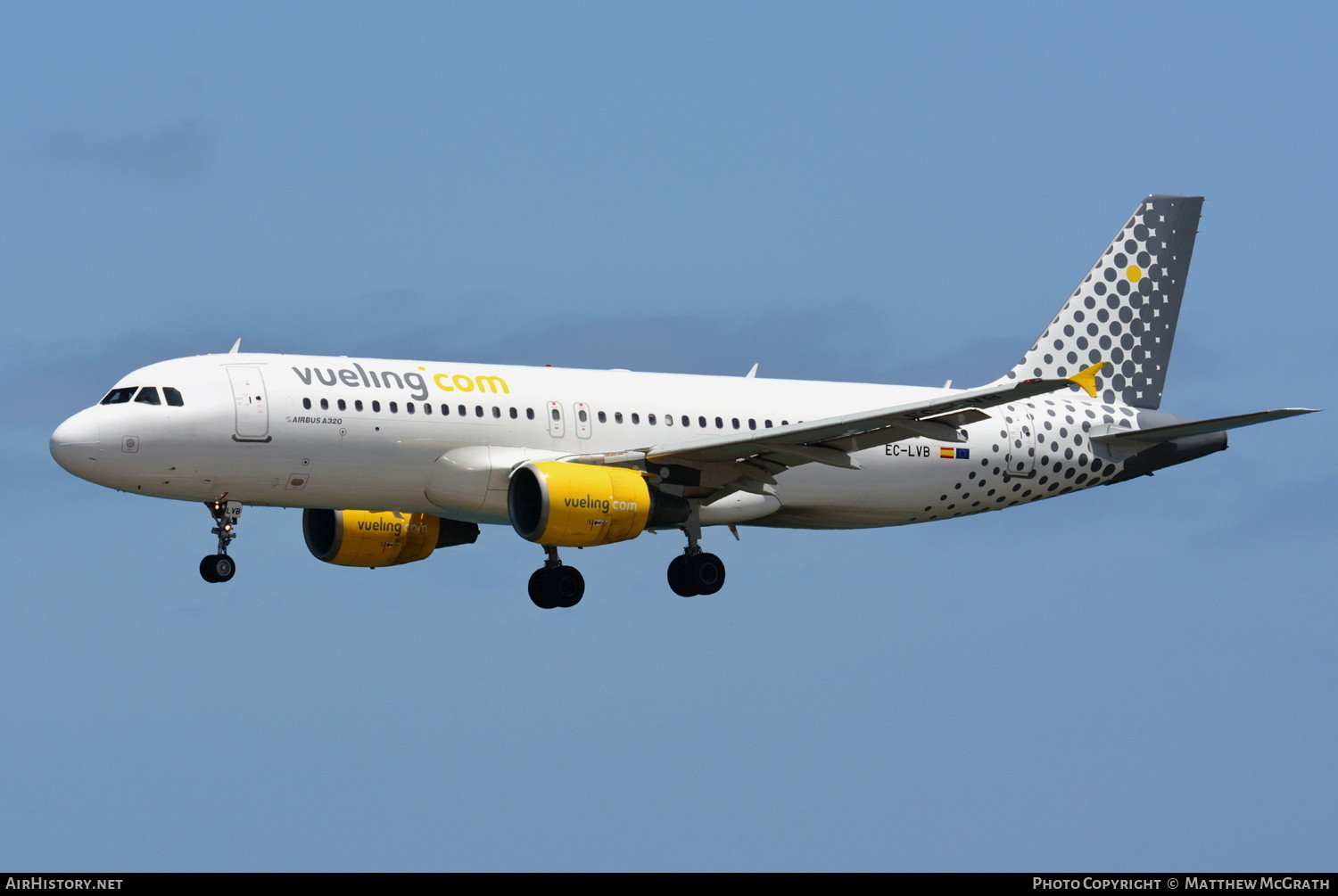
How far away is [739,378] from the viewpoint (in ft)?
149

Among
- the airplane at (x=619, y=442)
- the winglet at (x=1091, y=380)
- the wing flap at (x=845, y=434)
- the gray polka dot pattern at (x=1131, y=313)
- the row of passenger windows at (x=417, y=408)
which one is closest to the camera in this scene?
the wing flap at (x=845, y=434)

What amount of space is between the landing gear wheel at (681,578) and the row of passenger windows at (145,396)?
440 inches

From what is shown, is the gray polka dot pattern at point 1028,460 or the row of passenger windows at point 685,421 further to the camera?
the gray polka dot pattern at point 1028,460

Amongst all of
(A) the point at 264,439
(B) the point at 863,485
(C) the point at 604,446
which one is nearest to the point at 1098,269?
(B) the point at 863,485

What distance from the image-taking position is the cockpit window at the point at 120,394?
39.4 metres

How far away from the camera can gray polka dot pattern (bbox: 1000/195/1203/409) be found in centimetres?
4922

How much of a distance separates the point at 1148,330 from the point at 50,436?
25.4m

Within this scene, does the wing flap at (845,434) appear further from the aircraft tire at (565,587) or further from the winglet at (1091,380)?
the winglet at (1091,380)

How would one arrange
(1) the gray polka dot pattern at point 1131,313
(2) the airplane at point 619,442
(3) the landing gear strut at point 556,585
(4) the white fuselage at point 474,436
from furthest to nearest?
(1) the gray polka dot pattern at point 1131,313, (3) the landing gear strut at point 556,585, (2) the airplane at point 619,442, (4) the white fuselage at point 474,436

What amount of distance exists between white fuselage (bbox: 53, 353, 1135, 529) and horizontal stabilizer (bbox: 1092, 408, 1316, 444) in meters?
0.65

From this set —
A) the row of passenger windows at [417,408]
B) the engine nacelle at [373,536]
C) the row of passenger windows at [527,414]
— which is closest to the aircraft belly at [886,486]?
the row of passenger windows at [527,414]

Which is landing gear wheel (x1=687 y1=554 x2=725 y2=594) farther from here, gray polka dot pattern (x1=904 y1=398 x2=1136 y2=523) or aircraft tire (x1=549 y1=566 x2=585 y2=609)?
gray polka dot pattern (x1=904 y1=398 x2=1136 y2=523)

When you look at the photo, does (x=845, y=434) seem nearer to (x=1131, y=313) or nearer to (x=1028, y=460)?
(x=1028, y=460)

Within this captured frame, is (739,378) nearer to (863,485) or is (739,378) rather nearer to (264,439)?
(863,485)
